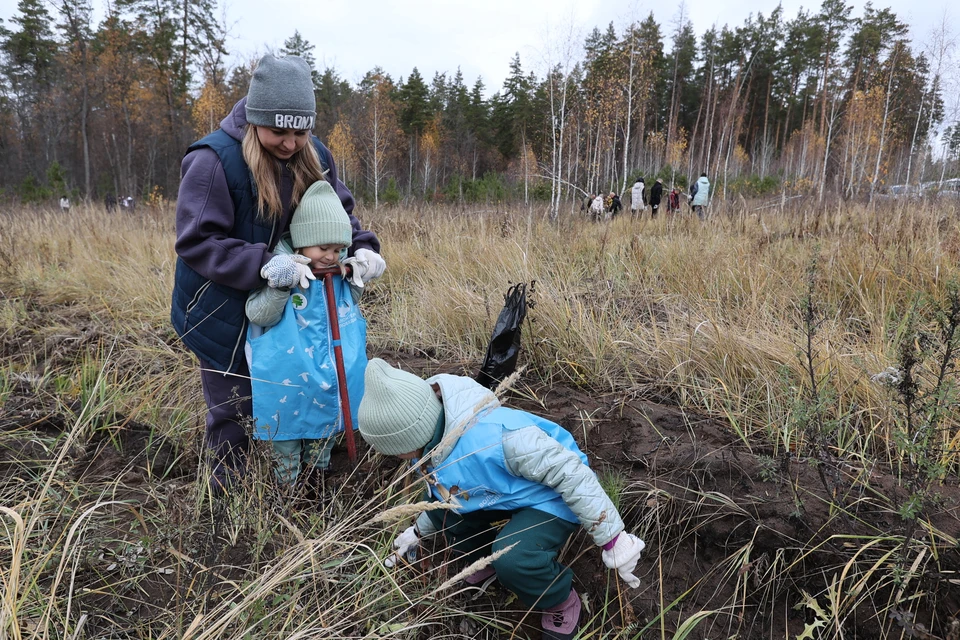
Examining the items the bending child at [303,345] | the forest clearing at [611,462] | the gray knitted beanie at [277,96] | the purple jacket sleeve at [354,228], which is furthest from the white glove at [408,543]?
the gray knitted beanie at [277,96]

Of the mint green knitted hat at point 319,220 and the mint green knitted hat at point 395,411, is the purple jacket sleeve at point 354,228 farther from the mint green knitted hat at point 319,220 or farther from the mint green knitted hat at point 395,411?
the mint green knitted hat at point 395,411

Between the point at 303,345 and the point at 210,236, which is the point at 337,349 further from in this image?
the point at 210,236

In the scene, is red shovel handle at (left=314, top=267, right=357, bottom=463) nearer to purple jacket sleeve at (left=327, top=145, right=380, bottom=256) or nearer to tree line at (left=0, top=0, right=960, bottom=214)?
purple jacket sleeve at (left=327, top=145, right=380, bottom=256)

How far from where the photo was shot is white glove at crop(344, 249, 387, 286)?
6.63 feet

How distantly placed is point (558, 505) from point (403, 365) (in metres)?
1.70

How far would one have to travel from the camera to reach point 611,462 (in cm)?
218

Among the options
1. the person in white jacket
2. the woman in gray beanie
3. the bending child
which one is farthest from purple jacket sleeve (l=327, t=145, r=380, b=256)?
the person in white jacket

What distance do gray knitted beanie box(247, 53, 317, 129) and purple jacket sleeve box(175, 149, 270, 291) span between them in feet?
0.73

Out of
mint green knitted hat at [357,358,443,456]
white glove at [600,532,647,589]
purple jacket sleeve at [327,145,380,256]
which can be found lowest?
white glove at [600,532,647,589]

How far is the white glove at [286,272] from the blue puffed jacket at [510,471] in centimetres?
60

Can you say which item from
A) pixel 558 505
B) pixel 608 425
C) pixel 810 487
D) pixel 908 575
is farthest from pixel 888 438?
→ pixel 558 505

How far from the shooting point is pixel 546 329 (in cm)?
302

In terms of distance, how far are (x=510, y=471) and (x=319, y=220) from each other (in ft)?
3.60

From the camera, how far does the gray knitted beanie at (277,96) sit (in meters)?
1.75
